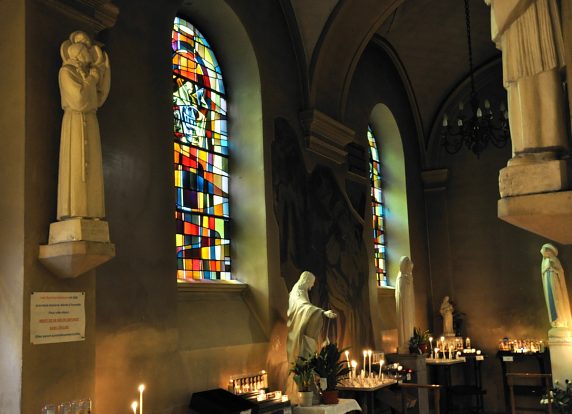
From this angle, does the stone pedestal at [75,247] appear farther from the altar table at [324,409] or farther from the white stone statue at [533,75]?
the altar table at [324,409]

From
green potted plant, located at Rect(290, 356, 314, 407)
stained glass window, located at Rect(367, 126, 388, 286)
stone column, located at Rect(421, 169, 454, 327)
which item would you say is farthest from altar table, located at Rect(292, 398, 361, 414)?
stone column, located at Rect(421, 169, 454, 327)

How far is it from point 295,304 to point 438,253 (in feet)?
26.5

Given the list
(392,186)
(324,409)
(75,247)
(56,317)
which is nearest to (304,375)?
(324,409)

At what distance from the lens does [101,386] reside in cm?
605

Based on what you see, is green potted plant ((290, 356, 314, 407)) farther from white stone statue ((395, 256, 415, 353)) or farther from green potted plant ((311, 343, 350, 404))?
white stone statue ((395, 256, 415, 353))

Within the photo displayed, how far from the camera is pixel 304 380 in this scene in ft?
25.2

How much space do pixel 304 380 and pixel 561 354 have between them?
7.01 metres

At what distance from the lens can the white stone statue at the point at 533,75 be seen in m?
3.52

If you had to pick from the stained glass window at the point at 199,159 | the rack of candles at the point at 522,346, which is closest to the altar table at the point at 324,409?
the stained glass window at the point at 199,159

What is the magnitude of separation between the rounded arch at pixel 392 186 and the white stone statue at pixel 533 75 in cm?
1060

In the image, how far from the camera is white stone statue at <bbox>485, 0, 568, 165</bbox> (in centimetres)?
352

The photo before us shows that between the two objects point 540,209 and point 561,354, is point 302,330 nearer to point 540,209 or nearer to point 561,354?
point 540,209

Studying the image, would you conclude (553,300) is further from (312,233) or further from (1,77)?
(1,77)

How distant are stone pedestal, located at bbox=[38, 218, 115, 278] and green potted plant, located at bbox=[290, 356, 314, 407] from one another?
3224 mm
